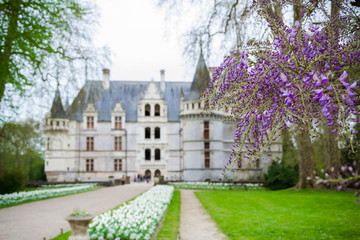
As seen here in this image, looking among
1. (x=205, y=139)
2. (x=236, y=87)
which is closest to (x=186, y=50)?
(x=236, y=87)

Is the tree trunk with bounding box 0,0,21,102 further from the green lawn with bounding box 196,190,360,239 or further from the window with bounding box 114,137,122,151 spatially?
the window with bounding box 114,137,122,151

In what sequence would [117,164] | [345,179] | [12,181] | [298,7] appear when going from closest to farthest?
[345,179] → [298,7] → [12,181] → [117,164]

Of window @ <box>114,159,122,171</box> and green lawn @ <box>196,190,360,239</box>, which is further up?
window @ <box>114,159,122,171</box>

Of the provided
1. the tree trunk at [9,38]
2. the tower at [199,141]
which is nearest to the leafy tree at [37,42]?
the tree trunk at [9,38]

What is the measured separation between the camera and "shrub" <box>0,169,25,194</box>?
16594 mm

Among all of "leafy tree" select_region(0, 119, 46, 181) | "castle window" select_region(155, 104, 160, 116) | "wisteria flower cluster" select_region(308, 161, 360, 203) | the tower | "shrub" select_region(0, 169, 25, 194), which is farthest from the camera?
"castle window" select_region(155, 104, 160, 116)

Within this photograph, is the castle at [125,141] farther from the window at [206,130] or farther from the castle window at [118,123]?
the window at [206,130]

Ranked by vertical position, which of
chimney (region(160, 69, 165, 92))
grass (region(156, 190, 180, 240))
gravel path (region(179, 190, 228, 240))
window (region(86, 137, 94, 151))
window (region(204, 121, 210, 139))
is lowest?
gravel path (region(179, 190, 228, 240))

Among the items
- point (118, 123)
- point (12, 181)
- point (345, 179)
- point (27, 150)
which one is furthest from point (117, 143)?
point (345, 179)

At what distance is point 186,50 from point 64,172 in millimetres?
27420

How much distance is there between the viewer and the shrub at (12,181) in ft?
54.4

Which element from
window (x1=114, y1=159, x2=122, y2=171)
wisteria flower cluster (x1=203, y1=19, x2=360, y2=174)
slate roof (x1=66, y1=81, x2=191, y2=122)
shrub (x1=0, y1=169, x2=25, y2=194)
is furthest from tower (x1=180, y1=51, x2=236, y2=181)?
wisteria flower cluster (x1=203, y1=19, x2=360, y2=174)

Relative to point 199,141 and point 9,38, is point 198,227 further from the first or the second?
point 199,141

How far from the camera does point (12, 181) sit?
1723 centimetres
